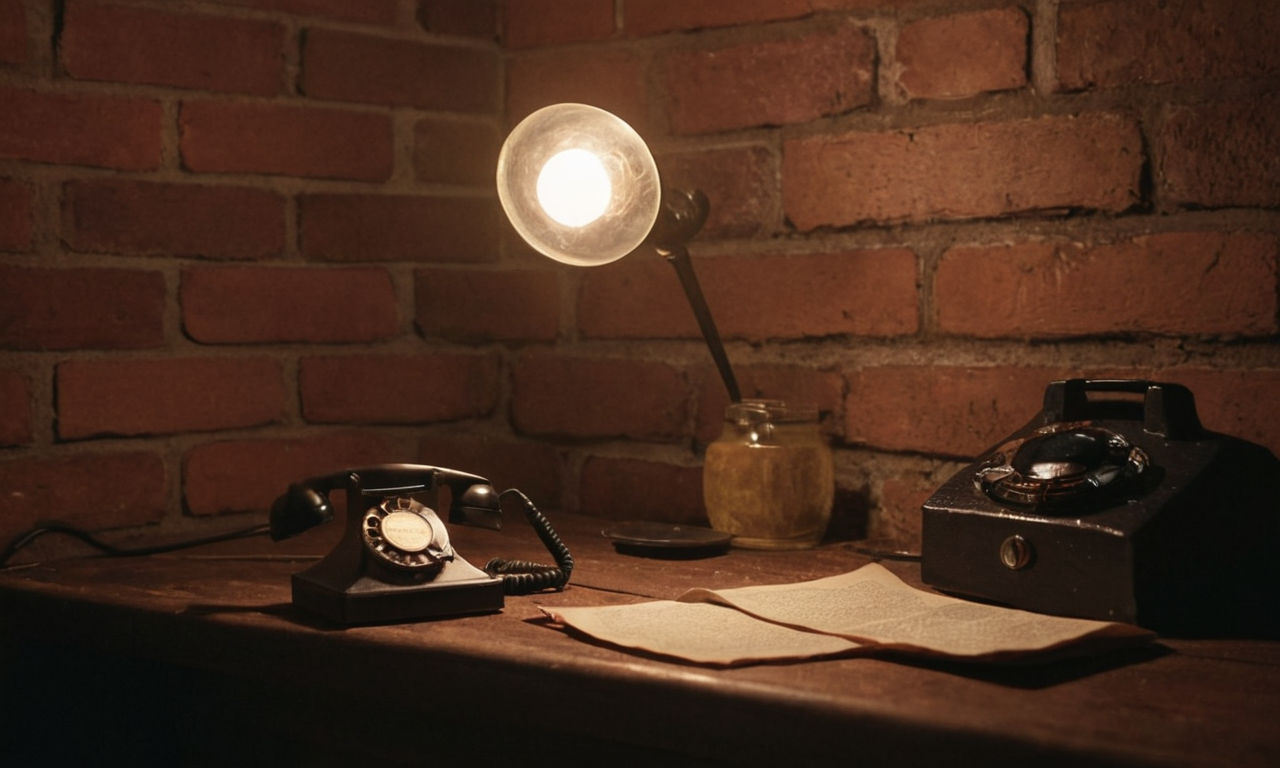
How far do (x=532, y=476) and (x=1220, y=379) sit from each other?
796 mm

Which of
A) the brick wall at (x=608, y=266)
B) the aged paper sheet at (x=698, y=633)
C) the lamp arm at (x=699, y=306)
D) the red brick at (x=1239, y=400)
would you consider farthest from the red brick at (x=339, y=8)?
the red brick at (x=1239, y=400)

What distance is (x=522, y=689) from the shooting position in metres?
0.77

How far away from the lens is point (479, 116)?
1.51 meters

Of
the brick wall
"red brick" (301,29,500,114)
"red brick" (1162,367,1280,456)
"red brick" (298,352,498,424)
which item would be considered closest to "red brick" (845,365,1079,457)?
the brick wall

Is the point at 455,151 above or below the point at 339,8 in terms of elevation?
below

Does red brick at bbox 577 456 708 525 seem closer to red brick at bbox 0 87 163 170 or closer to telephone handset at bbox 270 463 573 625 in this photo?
telephone handset at bbox 270 463 573 625

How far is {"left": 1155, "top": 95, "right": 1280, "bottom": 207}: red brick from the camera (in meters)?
1.04

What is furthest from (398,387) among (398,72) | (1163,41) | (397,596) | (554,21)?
(1163,41)

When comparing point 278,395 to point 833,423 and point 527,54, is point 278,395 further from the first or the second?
point 833,423

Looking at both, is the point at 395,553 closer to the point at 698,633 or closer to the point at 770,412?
the point at 698,633

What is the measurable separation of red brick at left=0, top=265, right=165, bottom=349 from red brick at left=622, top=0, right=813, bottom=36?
61cm

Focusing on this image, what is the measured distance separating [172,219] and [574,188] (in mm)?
474

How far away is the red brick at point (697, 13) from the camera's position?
4.31 feet

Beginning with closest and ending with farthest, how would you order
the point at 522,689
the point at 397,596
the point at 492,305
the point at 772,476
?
the point at 522,689 → the point at 397,596 → the point at 772,476 → the point at 492,305
